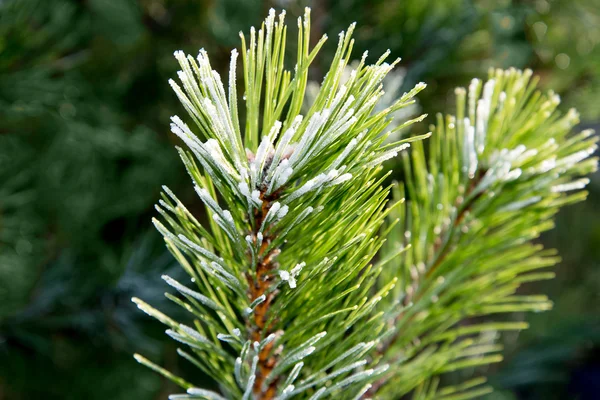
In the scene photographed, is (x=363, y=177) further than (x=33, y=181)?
No

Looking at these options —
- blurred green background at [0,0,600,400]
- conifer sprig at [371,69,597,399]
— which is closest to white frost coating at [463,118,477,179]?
conifer sprig at [371,69,597,399]

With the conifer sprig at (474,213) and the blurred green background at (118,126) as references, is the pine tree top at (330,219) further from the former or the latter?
the blurred green background at (118,126)

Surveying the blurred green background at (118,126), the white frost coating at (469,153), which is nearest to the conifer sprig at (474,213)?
the white frost coating at (469,153)

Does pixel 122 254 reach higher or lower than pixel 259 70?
higher

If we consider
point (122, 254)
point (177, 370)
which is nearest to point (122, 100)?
point (122, 254)

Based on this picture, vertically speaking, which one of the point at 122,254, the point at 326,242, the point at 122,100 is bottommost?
the point at 326,242

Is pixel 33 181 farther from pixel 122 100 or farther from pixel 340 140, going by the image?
pixel 340 140

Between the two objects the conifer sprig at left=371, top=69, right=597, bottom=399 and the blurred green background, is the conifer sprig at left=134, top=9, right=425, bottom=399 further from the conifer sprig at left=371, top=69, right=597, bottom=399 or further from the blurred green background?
the blurred green background
